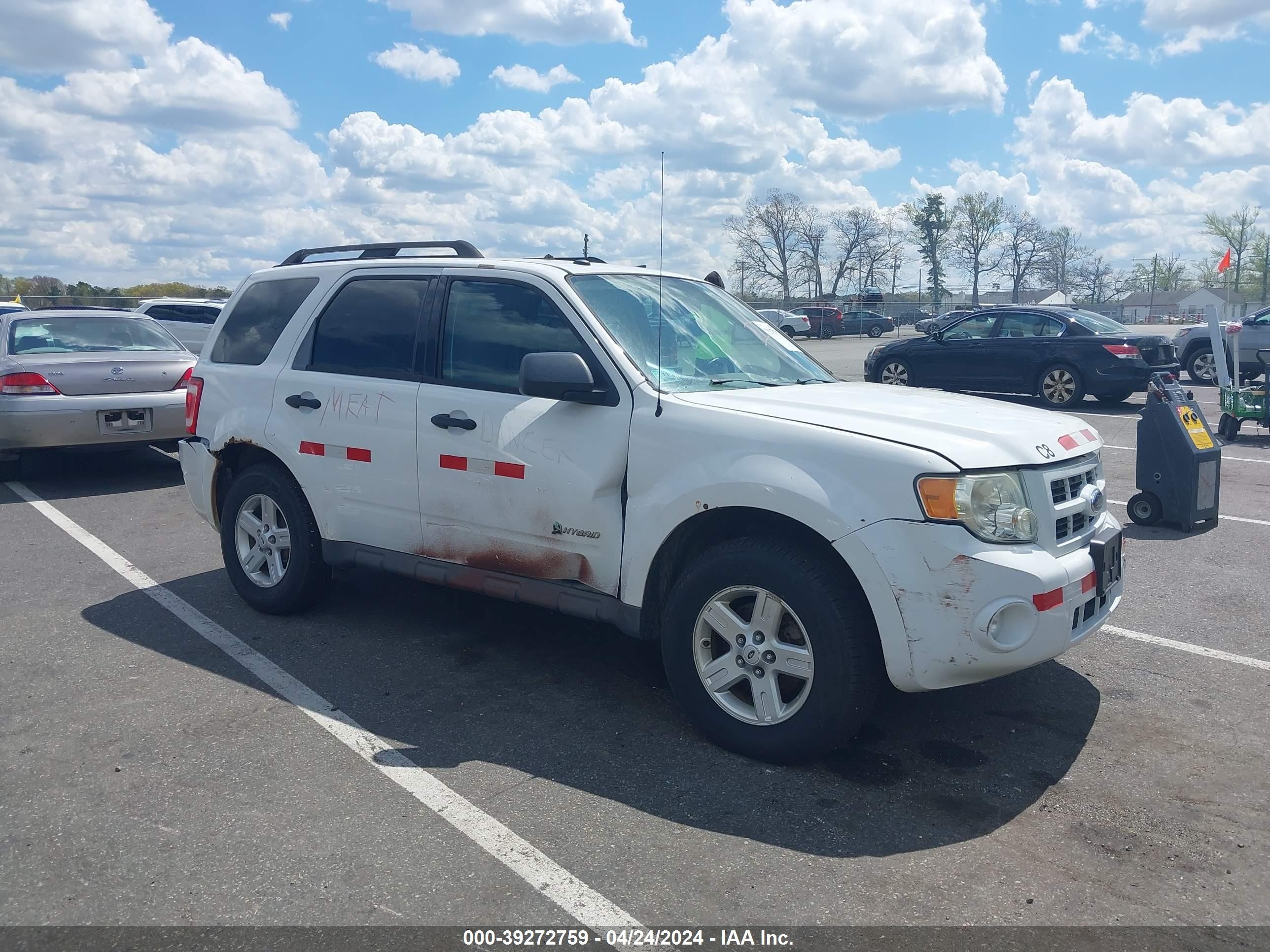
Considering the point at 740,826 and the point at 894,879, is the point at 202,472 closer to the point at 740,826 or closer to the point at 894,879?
the point at 740,826

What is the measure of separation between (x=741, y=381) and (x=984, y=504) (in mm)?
1396

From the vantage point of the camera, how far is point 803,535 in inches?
152

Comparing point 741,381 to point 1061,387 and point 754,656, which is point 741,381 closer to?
point 754,656

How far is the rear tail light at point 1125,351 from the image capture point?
1565 centimetres

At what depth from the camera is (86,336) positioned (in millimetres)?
10250

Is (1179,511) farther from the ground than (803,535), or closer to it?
closer to it

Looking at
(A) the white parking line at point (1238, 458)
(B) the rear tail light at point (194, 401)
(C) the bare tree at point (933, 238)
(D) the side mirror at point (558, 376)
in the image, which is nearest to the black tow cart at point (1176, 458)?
(A) the white parking line at point (1238, 458)

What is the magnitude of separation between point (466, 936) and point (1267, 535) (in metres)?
7.01

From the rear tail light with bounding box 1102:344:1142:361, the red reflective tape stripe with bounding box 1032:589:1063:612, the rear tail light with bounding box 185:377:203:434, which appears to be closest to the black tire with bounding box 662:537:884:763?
the red reflective tape stripe with bounding box 1032:589:1063:612

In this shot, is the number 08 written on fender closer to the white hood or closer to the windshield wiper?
the white hood

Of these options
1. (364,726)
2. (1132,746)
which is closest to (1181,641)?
(1132,746)

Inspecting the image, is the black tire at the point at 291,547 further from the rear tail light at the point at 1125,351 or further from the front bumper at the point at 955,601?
the rear tail light at the point at 1125,351

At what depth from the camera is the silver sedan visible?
9.27 metres

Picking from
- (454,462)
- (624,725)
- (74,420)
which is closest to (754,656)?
(624,725)
